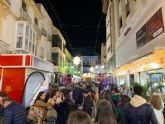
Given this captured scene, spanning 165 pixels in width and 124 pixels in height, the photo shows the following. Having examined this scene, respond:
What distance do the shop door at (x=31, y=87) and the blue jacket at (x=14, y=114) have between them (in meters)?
4.65

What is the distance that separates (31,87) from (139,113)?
636cm

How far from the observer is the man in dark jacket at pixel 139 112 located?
4.00m

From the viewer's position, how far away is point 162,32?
342 inches

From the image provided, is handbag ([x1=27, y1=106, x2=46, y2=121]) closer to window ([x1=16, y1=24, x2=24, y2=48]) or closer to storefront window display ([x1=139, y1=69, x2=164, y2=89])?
storefront window display ([x1=139, y1=69, x2=164, y2=89])

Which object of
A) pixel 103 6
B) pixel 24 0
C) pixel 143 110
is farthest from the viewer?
pixel 103 6

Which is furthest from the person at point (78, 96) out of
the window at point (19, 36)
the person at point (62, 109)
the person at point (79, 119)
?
the person at point (79, 119)

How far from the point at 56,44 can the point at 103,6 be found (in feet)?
45.1

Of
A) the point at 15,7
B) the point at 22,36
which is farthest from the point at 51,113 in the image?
the point at 15,7

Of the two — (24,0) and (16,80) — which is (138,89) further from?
(24,0)

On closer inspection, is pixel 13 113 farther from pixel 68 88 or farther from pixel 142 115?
pixel 68 88

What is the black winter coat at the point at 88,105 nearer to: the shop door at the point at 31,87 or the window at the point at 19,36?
the shop door at the point at 31,87

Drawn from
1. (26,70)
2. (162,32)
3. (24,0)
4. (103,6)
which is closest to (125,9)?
(24,0)

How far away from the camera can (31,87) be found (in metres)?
9.42

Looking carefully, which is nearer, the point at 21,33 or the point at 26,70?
the point at 26,70
